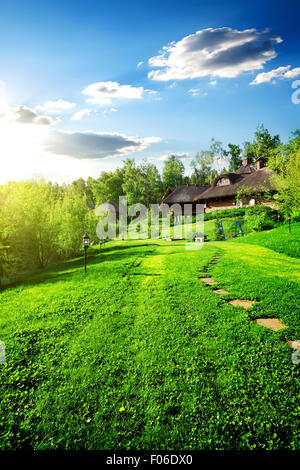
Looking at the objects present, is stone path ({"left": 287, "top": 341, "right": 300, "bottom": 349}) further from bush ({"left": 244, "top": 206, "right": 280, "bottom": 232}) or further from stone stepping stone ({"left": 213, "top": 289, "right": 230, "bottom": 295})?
bush ({"left": 244, "top": 206, "right": 280, "bottom": 232})

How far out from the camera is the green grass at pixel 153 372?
331cm

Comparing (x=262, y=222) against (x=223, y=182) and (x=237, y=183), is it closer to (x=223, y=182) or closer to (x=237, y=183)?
(x=237, y=183)

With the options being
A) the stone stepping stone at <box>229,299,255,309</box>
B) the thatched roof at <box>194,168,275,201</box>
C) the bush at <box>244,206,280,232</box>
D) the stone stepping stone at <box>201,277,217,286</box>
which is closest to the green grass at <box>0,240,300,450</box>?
the stone stepping stone at <box>229,299,255,309</box>

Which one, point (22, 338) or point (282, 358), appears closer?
point (282, 358)

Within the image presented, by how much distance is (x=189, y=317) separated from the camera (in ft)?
20.4

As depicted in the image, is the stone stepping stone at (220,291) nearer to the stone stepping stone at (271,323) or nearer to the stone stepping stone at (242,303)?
the stone stepping stone at (242,303)

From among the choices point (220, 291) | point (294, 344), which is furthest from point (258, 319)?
point (220, 291)

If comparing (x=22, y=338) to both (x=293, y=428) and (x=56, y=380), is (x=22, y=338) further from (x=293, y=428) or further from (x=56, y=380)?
(x=293, y=428)

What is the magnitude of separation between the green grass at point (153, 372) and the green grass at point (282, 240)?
5.94 m

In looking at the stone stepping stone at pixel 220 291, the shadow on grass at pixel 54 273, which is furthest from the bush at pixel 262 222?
the stone stepping stone at pixel 220 291

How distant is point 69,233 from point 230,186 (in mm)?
25989

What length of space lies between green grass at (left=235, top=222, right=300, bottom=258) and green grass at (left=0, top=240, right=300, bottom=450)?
19.5 ft

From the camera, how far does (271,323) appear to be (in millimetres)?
5586

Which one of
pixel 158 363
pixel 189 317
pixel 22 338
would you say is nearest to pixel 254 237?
pixel 189 317
